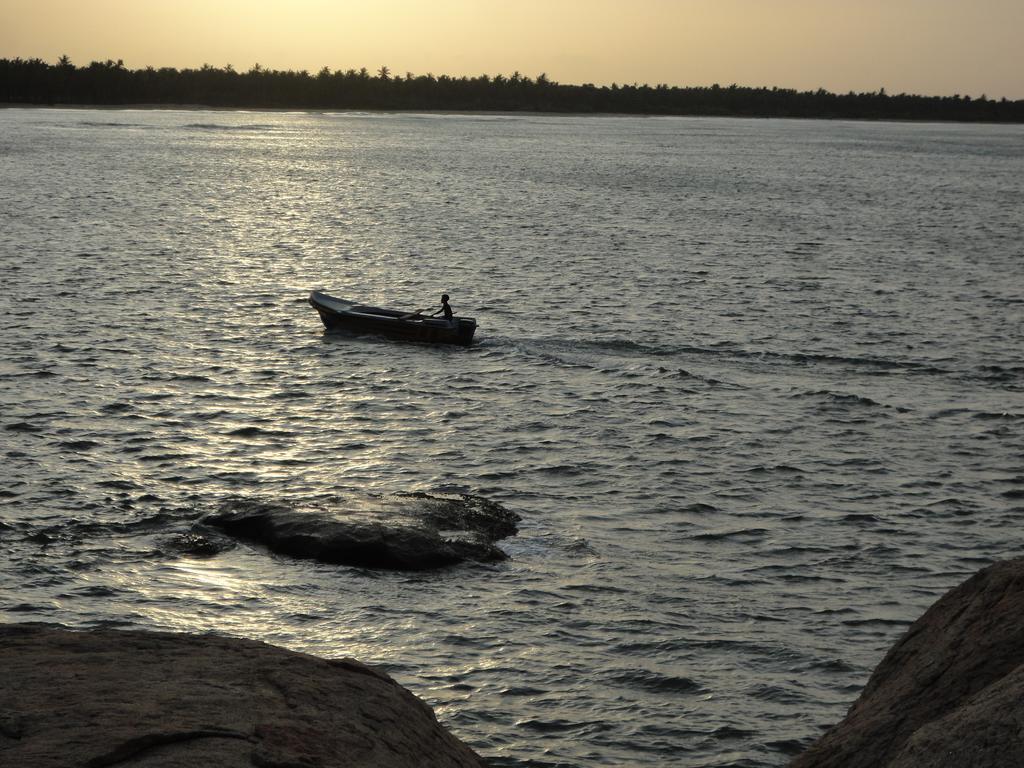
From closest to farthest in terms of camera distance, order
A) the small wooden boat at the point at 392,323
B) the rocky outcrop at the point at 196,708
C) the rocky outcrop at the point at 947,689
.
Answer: the rocky outcrop at the point at 947,689, the rocky outcrop at the point at 196,708, the small wooden boat at the point at 392,323

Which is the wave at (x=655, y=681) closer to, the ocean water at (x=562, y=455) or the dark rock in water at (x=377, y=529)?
the ocean water at (x=562, y=455)

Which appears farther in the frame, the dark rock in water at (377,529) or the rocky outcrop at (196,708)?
the dark rock in water at (377,529)

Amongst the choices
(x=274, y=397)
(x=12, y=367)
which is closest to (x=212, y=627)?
(x=274, y=397)

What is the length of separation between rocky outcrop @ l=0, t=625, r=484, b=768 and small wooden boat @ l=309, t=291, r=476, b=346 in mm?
24783

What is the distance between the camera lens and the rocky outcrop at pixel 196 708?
8203 mm

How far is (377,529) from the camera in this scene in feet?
59.1

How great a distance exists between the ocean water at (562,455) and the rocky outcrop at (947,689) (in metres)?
3.81

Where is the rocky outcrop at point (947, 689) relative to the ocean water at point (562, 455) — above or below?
above

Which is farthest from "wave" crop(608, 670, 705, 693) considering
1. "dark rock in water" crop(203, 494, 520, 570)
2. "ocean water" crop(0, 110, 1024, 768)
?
"dark rock in water" crop(203, 494, 520, 570)

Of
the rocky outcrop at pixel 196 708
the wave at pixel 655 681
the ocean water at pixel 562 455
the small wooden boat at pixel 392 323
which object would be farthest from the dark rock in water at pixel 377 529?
the small wooden boat at pixel 392 323

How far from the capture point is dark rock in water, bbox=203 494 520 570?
1775cm

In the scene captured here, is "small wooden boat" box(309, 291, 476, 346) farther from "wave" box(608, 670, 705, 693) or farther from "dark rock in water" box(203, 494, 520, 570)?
"wave" box(608, 670, 705, 693)

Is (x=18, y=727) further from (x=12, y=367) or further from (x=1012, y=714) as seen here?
(x=12, y=367)

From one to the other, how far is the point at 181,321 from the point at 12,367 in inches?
348
